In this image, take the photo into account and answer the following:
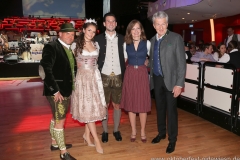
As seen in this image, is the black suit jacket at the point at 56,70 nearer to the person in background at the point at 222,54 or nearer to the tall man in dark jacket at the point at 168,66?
→ the tall man in dark jacket at the point at 168,66

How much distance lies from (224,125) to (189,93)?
1016mm

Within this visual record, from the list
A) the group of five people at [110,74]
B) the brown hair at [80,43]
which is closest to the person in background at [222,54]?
the group of five people at [110,74]

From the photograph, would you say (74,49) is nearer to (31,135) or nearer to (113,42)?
(113,42)

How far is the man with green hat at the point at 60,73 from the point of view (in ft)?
7.45

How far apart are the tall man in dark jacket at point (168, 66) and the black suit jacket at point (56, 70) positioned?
1.08 metres

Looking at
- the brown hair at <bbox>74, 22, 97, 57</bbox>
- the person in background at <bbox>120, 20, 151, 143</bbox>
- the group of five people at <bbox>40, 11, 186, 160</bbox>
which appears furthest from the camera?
the person in background at <bbox>120, 20, 151, 143</bbox>

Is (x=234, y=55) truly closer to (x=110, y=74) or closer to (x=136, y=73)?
(x=136, y=73)

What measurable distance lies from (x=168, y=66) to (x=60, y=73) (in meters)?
1.24

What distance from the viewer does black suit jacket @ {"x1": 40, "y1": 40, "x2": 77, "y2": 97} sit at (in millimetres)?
2258

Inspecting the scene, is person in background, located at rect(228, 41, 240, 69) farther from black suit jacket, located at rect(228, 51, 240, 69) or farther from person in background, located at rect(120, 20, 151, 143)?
person in background, located at rect(120, 20, 151, 143)

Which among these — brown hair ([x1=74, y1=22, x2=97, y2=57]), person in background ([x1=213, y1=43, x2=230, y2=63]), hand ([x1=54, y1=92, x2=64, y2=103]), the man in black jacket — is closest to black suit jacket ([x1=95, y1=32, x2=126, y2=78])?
the man in black jacket

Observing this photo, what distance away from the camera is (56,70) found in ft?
7.69

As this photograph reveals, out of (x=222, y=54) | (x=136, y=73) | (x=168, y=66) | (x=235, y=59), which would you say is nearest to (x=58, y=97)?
(x=136, y=73)

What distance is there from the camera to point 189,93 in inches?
172
